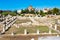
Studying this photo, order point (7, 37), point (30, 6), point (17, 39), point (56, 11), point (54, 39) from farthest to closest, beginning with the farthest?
point (30, 6) < point (56, 11) < point (7, 37) < point (17, 39) < point (54, 39)

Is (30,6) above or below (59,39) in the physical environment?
above

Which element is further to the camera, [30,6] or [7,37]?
[30,6]

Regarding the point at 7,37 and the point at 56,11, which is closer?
the point at 7,37

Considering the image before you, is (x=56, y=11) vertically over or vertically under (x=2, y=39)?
over

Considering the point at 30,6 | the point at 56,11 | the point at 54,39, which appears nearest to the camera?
the point at 54,39

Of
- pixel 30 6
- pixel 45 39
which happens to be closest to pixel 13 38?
pixel 45 39

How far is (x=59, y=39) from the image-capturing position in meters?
8.81

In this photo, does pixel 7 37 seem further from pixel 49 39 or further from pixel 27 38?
pixel 49 39

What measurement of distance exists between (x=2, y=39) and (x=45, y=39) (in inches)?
397

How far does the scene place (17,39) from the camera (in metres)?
18.3

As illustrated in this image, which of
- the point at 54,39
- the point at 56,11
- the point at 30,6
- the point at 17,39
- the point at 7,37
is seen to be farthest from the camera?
the point at 30,6

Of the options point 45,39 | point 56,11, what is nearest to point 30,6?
point 56,11

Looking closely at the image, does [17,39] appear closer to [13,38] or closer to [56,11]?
[13,38]

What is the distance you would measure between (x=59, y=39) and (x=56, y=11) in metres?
75.7
